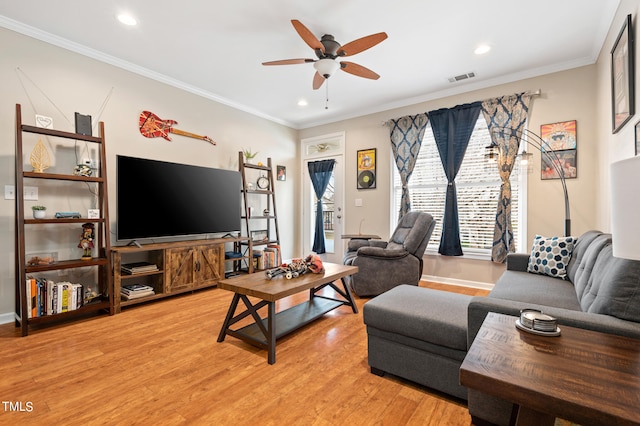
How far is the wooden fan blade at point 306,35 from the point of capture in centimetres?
227

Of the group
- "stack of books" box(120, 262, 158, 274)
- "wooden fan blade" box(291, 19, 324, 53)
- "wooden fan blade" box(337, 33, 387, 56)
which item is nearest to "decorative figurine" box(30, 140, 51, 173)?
"stack of books" box(120, 262, 158, 274)

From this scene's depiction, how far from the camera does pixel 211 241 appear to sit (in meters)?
3.93

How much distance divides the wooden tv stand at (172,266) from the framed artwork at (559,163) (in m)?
4.06

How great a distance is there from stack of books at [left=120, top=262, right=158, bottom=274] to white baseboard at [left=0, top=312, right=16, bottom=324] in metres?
0.92

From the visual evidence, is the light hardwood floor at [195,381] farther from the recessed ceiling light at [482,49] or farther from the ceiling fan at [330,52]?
the recessed ceiling light at [482,49]

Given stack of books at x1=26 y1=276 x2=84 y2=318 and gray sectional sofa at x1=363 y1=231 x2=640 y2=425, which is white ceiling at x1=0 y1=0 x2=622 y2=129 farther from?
stack of books at x1=26 y1=276 x2=84 y2=318

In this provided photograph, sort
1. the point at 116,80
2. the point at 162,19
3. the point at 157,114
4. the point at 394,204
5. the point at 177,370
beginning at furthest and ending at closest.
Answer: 1. the point at 394,204
2. the point at 157,114
3. the point at 116,80
4. the point at 162,19
5. the point at 177,370

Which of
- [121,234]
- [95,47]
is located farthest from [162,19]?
[121,234]

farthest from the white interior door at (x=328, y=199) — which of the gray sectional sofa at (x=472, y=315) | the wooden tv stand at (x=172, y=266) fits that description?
the gray sectional sofa at (x=472, y=315)

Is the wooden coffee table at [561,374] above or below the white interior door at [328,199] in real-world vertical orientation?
below

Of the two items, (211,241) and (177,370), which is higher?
(211,241)

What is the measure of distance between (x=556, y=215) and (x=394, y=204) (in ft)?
6.62

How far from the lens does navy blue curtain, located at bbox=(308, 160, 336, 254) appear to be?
5.53m

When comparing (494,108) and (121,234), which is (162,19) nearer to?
(121,234)
